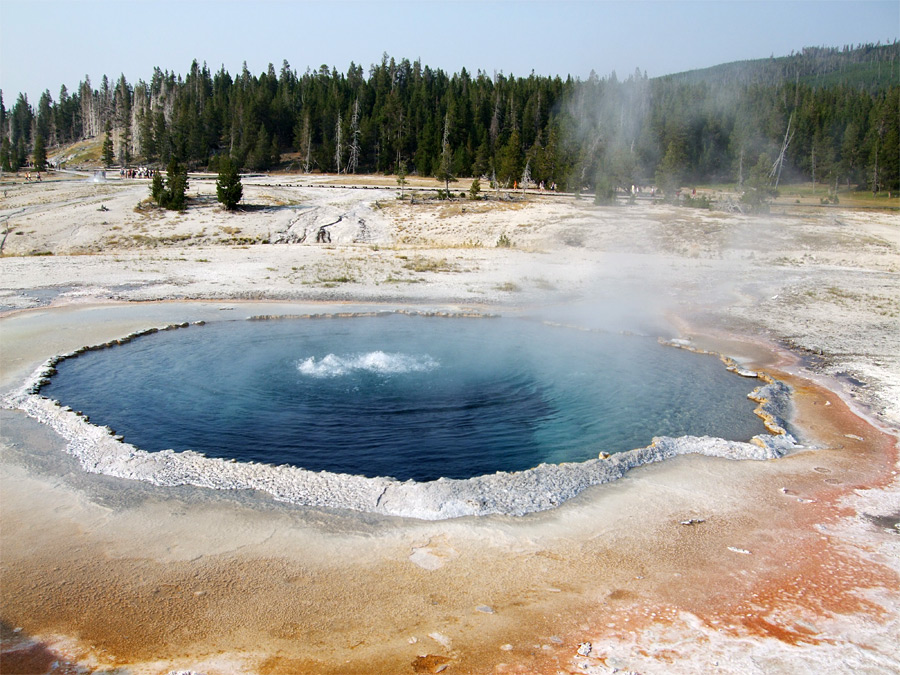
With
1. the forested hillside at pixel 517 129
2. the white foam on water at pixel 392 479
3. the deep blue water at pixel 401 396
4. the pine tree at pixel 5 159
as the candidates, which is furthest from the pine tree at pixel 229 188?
the pine tree at pixel 5 159

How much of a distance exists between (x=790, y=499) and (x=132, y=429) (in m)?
6.22

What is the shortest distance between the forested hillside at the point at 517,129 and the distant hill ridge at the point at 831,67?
191 feet

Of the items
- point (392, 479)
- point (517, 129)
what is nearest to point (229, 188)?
point (392, 479)

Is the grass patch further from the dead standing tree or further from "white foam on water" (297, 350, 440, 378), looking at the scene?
the dead standing tree

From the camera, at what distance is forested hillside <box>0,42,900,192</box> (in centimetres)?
3209

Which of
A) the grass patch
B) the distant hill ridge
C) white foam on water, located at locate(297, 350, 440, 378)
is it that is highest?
the distant hill ridge

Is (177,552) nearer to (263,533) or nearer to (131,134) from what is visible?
(263,533)

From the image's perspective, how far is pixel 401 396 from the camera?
805cm

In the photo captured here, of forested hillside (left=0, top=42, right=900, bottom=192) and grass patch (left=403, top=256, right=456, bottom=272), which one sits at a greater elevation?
forested hillside (left=0, top=42, right=900, bottom=192)

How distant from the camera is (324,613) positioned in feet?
12.4

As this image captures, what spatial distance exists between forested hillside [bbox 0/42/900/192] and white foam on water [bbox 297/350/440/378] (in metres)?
19.1

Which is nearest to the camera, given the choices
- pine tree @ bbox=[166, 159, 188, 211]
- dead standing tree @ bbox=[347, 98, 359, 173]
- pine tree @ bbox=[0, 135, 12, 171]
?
pine tree @ bbox=[166, 159, 188, 211]

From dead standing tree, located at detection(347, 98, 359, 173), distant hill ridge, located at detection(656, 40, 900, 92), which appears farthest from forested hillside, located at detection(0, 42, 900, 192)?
distant hill ridge, located at detection(656, 40, 900, 92)

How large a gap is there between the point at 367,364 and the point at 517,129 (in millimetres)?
42410
